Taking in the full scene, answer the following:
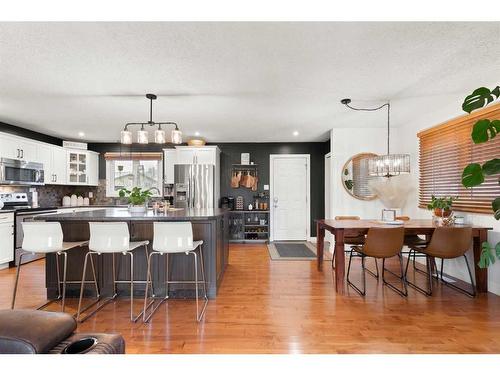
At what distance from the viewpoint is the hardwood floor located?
6.51 feet

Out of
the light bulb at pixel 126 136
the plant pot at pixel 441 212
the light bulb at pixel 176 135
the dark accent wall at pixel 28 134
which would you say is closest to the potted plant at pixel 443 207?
the plant pot at pixel 441 212

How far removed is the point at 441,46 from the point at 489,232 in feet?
7.41

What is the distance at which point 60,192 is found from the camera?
5883mm

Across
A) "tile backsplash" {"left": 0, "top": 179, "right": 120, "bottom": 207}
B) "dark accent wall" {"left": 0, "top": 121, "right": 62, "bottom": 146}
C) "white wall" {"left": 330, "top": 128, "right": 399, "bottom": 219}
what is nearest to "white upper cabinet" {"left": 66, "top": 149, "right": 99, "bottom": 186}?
"tile backsplash" {"left": 0, "top": 179, "right": 120, "bottom": 207}

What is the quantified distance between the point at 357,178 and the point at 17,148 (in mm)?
5950

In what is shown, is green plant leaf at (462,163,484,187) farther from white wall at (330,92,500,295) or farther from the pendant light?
white wall at (330,92,500,295)

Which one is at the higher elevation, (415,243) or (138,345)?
(415,243)

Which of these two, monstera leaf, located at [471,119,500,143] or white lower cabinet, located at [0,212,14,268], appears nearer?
monstera leaf, located at [471,119,500,143]

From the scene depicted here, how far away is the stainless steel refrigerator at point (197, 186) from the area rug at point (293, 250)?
163cm

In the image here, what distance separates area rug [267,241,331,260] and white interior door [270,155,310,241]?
316mm

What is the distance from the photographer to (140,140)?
3072mm
